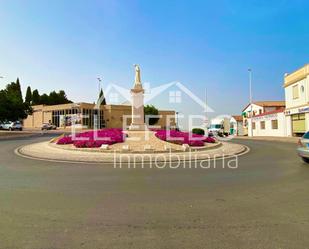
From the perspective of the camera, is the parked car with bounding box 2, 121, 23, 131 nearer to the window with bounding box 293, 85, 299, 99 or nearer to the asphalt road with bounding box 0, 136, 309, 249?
the asphalt road with bounding box 0, 136, 309, 249

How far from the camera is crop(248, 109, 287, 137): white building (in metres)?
36.9

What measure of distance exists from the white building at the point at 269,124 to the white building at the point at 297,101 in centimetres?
153

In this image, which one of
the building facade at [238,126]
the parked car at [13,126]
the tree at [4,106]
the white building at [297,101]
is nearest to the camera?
the white building at [297,101]

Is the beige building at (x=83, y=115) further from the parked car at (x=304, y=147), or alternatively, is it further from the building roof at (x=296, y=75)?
the parked car at (x=304, y=147)

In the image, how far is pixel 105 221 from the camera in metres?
4.71

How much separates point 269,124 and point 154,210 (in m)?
39.4

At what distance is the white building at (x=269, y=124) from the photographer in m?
36.9

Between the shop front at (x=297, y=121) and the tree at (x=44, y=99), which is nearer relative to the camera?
the shop front at (x=297, y=121)

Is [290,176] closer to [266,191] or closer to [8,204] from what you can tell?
[266,191]

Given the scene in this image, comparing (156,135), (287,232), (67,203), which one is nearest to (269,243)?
(287,232)

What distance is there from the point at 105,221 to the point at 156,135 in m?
15.2

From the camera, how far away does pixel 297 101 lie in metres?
32.7

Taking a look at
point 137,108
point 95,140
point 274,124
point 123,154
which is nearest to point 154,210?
point 123,154

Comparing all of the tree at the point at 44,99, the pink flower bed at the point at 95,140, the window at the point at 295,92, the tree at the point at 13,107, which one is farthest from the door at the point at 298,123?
the tree at the point at 44,99
